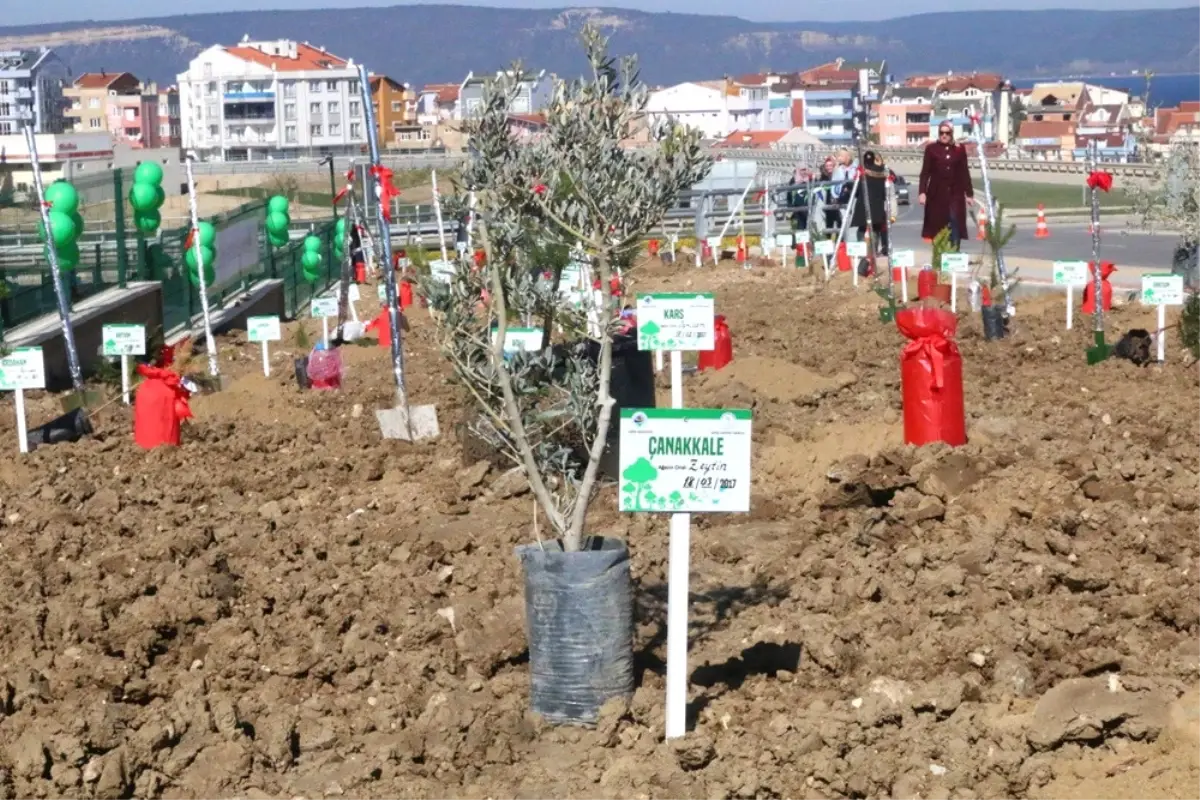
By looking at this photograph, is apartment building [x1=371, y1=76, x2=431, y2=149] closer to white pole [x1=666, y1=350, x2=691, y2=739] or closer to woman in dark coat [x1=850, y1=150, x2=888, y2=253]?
woman in dark coat [x1=850, y1=150, x2=888, y2=253]

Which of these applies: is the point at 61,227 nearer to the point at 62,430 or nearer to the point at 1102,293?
the point at 62,430

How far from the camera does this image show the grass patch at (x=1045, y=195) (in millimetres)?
43906

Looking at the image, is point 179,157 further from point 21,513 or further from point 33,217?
point 21,513

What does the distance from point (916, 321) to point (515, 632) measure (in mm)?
3695

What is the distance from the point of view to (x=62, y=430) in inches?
472

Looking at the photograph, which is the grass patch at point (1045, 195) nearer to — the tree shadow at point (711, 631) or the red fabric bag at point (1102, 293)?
the red fabric bag at point (1102, 293)

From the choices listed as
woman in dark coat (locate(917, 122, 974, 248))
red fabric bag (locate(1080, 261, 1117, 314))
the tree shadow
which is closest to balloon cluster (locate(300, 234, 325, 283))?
woman in dark coat (locate(917, 122, 974, 248))

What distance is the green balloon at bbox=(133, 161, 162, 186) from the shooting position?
1964 cm

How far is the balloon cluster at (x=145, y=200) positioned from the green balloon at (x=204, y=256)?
62 centimetres

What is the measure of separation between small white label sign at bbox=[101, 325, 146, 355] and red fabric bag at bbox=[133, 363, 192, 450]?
701 mm

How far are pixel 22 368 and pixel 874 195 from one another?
41.3 feet

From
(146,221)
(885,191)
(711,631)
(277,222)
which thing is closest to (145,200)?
(146,221)

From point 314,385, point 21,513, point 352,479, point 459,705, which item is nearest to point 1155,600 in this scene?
point 459,705

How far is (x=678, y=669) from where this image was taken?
18.7ft
